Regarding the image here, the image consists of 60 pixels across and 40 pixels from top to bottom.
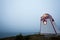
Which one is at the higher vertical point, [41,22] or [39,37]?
[41,22]

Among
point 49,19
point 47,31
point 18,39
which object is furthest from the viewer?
point 49,19

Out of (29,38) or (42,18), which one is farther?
(42,18)

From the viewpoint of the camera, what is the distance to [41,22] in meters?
8.55

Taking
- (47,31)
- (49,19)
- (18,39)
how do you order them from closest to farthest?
(18,39)
(47,31)
(49,19)

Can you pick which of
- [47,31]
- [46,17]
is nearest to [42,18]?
[46,17]

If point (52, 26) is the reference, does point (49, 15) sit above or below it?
above

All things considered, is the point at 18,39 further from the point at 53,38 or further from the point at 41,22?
the point at 41,22

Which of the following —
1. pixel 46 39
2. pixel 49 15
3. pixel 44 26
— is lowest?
pixel 46 39

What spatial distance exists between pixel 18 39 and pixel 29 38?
0.48 meters

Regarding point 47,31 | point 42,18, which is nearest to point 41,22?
point 42,18

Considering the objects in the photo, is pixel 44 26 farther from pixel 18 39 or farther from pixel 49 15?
pixel 18 39

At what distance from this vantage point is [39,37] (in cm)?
670

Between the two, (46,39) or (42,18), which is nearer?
(46,39)

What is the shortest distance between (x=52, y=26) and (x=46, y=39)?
2.17 m
